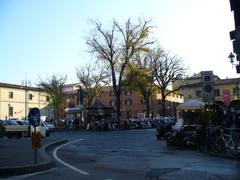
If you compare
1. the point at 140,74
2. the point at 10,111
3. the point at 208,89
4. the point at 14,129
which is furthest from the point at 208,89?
the point at 10,111

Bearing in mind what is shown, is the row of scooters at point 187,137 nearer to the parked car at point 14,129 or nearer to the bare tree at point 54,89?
the parked car at point 14,129

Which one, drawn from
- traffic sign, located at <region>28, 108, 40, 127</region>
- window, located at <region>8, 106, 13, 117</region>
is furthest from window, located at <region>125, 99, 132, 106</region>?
traffic sign, located at <region>28, 108, 40, 127</region>

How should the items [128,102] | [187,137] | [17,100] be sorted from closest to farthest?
[187,137]
[17,100]
[128,102]

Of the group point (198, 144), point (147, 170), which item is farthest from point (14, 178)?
point (198, 144)

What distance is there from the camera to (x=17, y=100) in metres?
112

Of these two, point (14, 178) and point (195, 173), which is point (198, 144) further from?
point (14, 178)

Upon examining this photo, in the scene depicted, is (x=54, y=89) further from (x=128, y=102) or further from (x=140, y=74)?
(x=128, y=102)

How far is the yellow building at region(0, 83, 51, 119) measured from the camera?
107800mm

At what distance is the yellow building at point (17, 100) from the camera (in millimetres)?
107800

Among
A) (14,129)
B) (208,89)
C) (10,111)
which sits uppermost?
(10,111)

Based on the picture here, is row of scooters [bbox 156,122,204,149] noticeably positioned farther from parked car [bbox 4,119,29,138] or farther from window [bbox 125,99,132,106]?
window [bbox 125,99,132,106]

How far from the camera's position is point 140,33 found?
221 feet

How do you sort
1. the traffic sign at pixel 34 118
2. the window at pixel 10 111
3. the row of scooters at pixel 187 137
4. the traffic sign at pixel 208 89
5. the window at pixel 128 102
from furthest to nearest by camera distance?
the window at pixel 128 102
the window at pixel 10 111
the row of scooters at pixel 187 137
the traffic sign at pixel 208 89
the traffic sign at pixel 34 118

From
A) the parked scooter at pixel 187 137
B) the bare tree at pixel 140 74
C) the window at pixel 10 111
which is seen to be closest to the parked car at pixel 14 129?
the parked scooter at pixel 187 137
